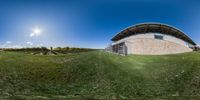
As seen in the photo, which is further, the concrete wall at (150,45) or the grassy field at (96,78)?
the concrete wall at (150,45)

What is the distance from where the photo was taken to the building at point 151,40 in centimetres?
6378

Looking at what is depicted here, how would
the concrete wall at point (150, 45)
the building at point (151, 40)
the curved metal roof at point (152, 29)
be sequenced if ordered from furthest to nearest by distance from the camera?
the curved metal roof at point (152, 29) → the concrete wall at point (150, 45) → the building at point (151, 40)

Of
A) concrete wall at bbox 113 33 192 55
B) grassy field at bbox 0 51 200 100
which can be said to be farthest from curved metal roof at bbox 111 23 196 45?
grassy field at bbox 0 51 200 100

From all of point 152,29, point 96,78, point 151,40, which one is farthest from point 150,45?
point 96,78

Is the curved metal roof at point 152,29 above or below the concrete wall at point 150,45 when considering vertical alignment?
above

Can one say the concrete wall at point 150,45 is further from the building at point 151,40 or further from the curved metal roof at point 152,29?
the curved metal roof at point 152,29

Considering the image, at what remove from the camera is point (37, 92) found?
29.2 m

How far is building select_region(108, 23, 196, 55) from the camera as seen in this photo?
2511 inches

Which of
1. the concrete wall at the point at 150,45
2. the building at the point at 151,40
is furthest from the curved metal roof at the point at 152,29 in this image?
the concrete wall at the point at 150,45

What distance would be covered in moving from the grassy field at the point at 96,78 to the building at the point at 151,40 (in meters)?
16.3

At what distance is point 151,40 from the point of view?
219 ft

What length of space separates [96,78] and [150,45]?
111 feet

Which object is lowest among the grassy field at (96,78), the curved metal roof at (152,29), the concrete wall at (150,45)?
the grassy field at (96,78)

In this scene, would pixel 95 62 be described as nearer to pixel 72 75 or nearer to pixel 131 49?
pixel 72 75
